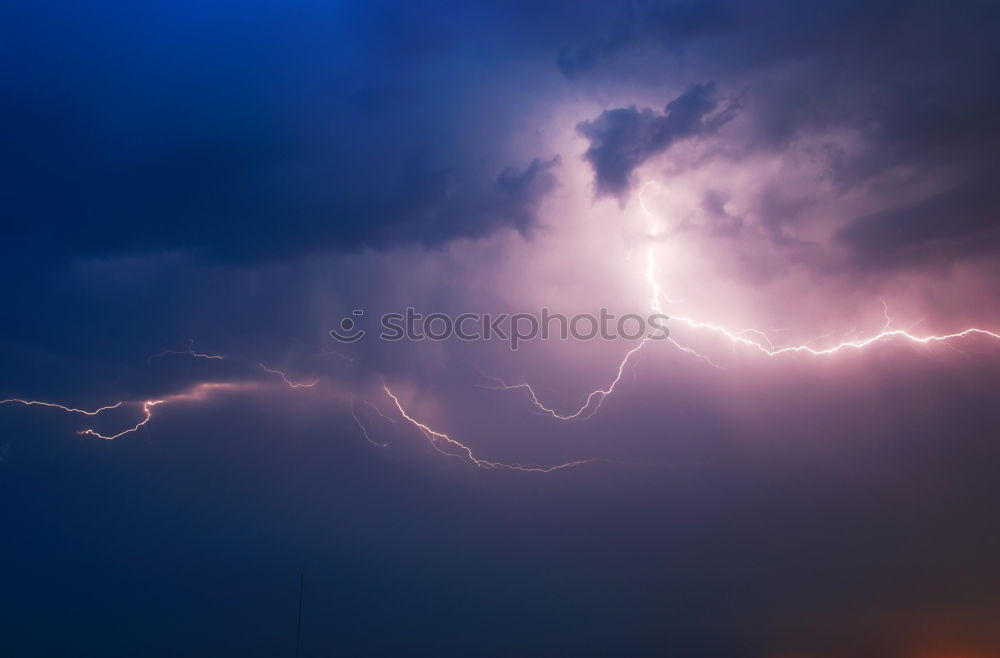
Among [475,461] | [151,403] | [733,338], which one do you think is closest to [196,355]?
[151,403]

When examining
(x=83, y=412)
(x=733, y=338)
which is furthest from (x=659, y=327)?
(x=83, y=412)

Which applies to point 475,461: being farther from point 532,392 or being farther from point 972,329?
point 972,329

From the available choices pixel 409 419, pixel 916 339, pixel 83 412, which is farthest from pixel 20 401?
pixel 916 339

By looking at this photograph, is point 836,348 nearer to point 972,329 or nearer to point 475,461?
point 972,329

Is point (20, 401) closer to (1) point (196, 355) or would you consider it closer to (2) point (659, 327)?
(1) point (196, 355)

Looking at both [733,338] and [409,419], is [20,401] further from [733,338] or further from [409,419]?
[733,338]
